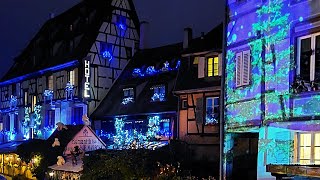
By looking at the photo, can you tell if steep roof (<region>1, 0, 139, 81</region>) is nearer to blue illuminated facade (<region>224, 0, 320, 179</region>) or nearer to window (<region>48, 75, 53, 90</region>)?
window (<region>48, 75, 53, 90</region>)

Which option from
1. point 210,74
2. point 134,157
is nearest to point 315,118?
point 134,157

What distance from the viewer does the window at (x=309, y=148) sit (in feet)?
40.7

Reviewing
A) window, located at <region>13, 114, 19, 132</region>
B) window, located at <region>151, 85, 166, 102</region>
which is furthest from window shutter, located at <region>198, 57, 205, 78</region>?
window, located at <region>13, 114, 19, 132</region>

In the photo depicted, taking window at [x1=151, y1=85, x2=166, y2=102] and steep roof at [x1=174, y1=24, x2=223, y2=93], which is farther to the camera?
window at [x1=151, y1=85, x2=166, y2=102]

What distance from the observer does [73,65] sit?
3150cm

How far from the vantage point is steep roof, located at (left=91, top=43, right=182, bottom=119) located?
26750 mm

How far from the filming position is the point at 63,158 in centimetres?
2316

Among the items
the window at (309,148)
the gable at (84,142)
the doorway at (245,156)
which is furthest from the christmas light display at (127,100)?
the window at (309,148)

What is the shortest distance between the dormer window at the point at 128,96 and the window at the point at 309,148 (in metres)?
17.0

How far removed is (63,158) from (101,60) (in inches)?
407

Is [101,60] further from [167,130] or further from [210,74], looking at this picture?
[210,74]

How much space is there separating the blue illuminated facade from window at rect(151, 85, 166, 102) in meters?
11.6

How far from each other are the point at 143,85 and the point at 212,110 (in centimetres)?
774

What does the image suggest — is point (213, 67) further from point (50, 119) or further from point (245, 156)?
point (50, 119)
